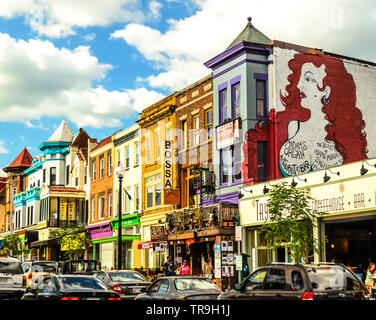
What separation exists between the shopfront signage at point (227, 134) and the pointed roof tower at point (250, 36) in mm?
4483

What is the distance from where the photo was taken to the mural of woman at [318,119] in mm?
32031

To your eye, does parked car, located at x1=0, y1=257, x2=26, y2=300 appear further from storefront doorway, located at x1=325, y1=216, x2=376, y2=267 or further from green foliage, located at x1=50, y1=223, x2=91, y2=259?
green foliage, located at x1=50, y1=223, x2=91, y2=259

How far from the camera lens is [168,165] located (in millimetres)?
38406

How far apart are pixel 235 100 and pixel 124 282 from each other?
14.9 m

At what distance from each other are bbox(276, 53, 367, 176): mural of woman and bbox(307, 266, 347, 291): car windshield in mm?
18427

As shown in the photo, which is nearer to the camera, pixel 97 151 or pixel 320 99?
pixel 320 99

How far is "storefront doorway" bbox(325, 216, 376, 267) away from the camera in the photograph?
85.8ft

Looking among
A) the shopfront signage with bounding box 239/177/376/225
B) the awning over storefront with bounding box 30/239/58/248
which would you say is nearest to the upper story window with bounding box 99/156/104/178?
the awning over storefront with bounding box 30/239/58/248

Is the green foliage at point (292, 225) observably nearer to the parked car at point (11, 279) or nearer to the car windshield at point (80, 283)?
the parked car at point (11, 279)
